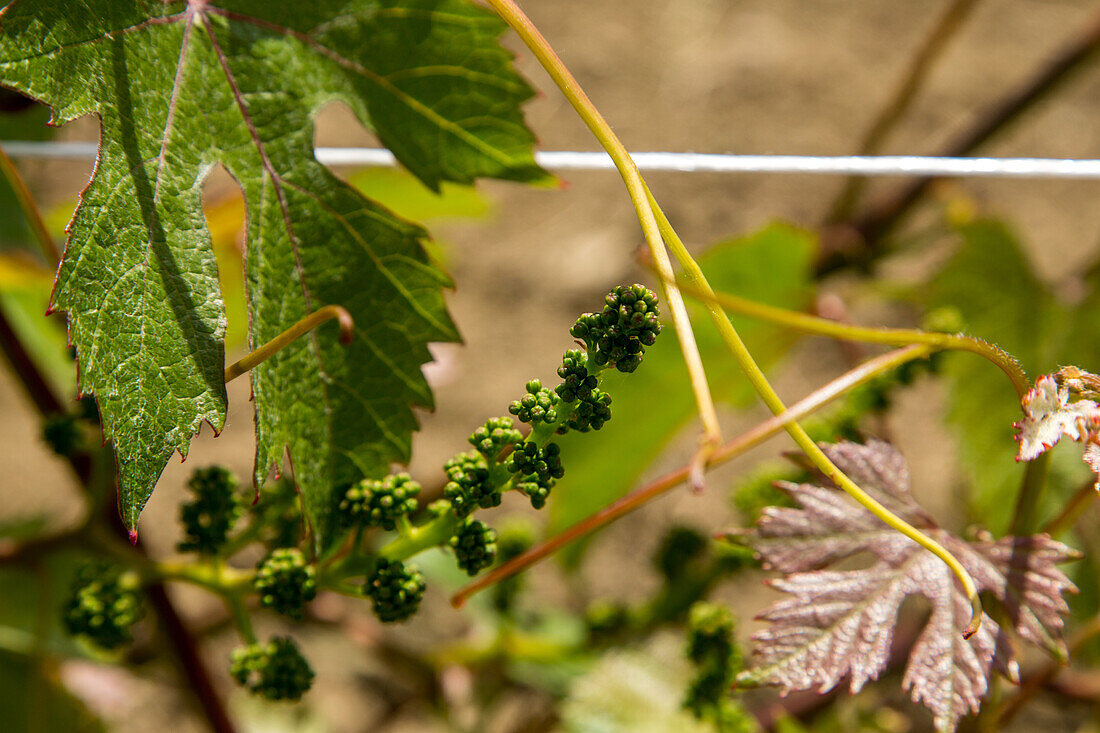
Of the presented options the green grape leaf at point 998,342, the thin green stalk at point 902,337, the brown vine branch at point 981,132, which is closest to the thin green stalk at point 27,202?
the thin green stalk at point 902,337

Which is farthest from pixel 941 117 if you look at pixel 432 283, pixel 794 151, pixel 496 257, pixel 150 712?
pixel 150 712

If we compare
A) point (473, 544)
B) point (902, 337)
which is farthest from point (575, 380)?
point (902, 337)

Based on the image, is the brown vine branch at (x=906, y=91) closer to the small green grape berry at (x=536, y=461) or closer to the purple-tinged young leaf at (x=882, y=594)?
the purple-tinged young leaf at (x=882, y=594)

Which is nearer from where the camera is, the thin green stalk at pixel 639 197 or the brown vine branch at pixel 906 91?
the thin green stalk at pixel 639 197

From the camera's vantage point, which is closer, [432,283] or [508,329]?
[432,283]

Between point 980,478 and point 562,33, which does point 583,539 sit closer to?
point 980,478

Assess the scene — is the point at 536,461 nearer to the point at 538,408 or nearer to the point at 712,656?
the point at 538,408
